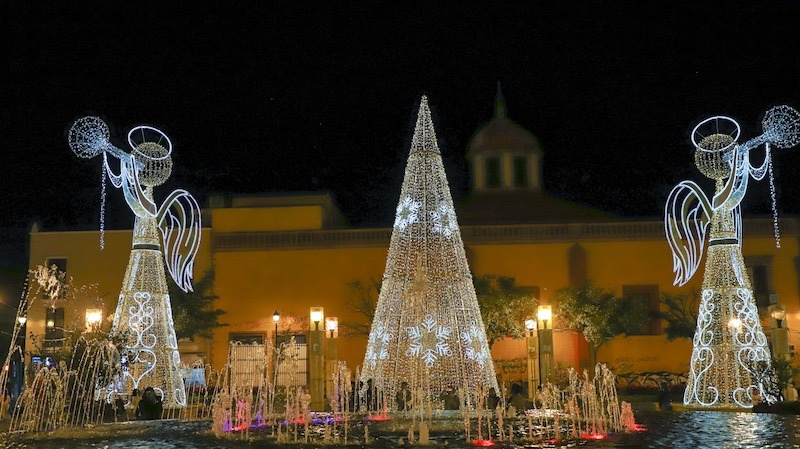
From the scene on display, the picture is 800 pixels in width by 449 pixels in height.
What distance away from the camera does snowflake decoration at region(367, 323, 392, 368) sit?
61.1ft

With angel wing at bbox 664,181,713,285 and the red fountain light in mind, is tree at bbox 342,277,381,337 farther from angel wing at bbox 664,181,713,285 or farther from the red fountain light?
the red fountain light

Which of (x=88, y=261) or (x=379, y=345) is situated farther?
(x=88, y=261)

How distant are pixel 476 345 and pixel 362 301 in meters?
9.40

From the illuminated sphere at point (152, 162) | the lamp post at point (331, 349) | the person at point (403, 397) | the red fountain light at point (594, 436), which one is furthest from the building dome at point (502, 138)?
the red fountain light at point (594, 436)

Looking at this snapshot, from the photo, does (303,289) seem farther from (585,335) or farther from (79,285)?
(585,335)

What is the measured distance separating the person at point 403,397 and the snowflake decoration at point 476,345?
146 cm

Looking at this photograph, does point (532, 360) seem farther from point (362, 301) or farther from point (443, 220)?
point (362, 301)

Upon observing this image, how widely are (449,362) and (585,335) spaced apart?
7386mm

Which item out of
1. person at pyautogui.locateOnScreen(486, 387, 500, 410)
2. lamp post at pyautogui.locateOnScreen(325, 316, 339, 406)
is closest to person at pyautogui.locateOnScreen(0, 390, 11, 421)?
lamp post at pyautogui.locateOnScreen(325, 316, 339, 406)

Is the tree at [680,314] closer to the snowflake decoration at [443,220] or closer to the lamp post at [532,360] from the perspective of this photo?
the lamp post at [532,360]

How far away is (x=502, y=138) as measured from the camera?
3228cm

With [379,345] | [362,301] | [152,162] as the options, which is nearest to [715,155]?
[379,345]

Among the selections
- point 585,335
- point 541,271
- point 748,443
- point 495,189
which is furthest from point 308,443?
point 495,189

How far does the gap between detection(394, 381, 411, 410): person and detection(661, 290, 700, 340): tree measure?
11.0m
